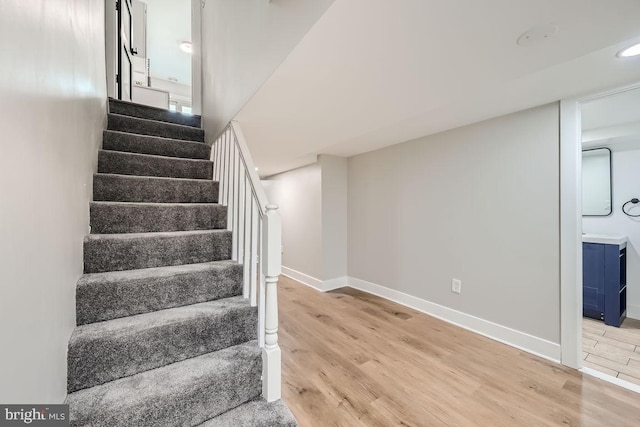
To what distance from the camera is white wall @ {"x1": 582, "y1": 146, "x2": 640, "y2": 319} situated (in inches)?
106

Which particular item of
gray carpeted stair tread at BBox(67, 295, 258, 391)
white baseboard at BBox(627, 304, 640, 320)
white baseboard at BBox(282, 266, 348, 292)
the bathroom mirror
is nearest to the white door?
gray carpeted stair tread at BBox(67, 295, 258, 391)

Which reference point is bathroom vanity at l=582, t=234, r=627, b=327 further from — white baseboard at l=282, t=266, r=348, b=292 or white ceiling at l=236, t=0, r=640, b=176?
white baseboard at l=282, t=266, r=348, b=292

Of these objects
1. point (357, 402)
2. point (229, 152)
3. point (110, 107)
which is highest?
point (110, 107)

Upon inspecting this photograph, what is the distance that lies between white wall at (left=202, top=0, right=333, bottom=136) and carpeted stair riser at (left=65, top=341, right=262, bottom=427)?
162cm

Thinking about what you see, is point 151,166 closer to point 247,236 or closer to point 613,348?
point 247,236

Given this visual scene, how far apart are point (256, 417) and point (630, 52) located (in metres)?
2.63

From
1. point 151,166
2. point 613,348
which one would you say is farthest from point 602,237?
point 151,166

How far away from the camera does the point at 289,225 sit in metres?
4.45

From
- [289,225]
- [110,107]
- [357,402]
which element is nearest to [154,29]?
[110,107]

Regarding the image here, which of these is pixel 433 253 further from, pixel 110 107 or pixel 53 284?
pixel 110 107

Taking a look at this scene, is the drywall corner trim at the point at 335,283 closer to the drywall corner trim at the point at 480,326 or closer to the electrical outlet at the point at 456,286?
the drywall corner trim at the point at 480,326

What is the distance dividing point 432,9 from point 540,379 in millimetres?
2332

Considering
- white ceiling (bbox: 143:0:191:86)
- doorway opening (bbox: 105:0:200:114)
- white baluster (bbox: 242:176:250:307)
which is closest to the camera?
white baluster (bbox: 242:176:250:307)

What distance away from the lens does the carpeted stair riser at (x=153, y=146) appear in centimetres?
232
